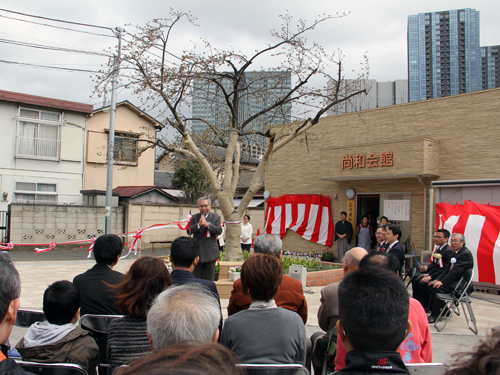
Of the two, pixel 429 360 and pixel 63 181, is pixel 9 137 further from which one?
pixel 429 360

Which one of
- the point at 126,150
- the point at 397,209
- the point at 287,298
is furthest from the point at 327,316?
the point at 397,209

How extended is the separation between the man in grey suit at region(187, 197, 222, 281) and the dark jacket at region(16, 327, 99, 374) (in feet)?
12.2

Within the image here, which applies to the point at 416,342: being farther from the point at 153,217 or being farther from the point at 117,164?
the point at 117,164

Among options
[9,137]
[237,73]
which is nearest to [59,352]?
[237,73]

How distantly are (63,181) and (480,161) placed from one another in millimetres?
16659

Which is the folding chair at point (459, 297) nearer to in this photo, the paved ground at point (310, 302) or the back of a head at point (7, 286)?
the paved ground at point (310, 302)

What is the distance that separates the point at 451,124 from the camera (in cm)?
1047

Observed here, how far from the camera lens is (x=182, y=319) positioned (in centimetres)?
162

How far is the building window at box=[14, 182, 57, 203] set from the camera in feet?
57.6

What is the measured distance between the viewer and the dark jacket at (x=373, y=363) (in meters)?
1.49

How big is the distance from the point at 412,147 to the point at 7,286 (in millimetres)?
10126

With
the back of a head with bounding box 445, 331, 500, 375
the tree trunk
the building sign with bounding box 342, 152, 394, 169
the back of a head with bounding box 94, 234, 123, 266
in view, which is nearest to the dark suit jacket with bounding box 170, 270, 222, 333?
the back of a head with bounding box 94, 234, 123, 266

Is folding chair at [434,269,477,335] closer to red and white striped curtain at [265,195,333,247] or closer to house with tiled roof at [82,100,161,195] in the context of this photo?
red and white striped curtain at [265,195,333,247]

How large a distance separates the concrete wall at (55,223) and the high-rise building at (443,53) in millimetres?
45821
